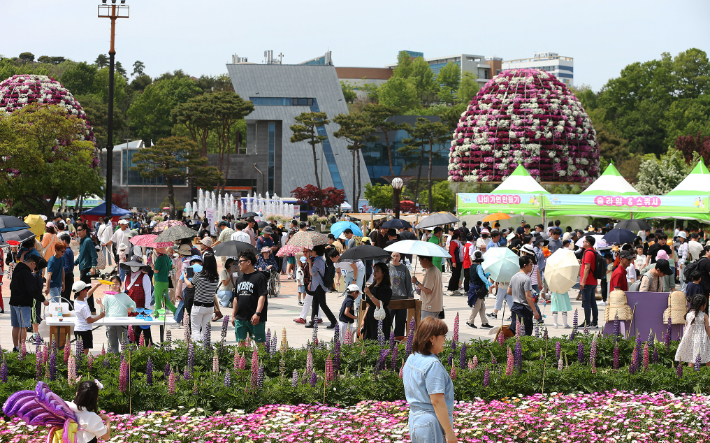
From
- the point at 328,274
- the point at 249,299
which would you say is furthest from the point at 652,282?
the point at 249,299

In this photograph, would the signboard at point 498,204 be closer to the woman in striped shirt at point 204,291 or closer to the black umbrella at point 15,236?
the black umbrella at point 15,236

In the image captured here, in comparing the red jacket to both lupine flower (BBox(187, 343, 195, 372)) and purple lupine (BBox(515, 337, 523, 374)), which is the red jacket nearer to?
purple lupine (BBox(515, 337, 523, 374))

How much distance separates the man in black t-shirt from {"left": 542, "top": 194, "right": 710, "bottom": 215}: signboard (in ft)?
69.0

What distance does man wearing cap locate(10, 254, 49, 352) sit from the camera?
33.1 ft

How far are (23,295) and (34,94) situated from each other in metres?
42.3

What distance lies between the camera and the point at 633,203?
27.8m

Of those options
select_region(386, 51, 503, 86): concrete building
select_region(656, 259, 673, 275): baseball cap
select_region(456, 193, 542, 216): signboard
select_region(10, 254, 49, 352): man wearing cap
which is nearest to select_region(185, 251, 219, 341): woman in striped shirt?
select_region(10, 254, 49, 352): man wearing cap

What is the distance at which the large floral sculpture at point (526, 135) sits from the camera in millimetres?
46438

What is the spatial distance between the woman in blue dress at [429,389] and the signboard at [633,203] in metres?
24.9

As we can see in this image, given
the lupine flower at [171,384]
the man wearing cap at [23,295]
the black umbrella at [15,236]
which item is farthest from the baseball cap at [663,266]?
the black umbrella at [15,236]

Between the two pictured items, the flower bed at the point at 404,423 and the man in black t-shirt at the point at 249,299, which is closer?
the flower bed at the point at 404,423

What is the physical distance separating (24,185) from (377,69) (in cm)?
11963

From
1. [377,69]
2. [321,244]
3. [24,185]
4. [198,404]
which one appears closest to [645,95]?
[377,69]

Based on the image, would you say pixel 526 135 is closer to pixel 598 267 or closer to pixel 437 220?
pixel 437 220
